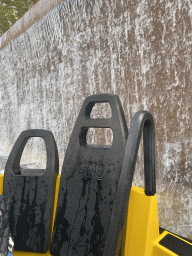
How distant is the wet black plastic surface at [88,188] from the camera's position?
3.00ft

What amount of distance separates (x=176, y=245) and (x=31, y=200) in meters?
0.72

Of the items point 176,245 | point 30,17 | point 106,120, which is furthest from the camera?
point 30,17

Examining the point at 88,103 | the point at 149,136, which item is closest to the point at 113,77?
the point at 88,103

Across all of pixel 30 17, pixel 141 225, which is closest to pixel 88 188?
pixel 141 225

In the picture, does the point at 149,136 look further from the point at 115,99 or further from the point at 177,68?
the point at 177,68

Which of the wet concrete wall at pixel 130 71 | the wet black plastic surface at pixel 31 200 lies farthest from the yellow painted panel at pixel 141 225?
the wet concrete wall at pixel 130 71

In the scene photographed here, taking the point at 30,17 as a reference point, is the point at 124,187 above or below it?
below

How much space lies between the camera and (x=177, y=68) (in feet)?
5.25

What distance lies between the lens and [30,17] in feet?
11.8

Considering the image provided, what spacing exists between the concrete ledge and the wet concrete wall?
0.09 metres

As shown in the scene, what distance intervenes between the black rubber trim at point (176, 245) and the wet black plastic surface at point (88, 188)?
0.24m

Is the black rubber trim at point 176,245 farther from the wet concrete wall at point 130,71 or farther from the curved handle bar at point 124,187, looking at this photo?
the wet concrete wall at point 130,71

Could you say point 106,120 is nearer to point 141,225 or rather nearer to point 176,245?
point 141,225

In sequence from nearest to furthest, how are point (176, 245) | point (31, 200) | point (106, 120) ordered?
point (176, 245)
point (106, 120)
point (31, 200)
